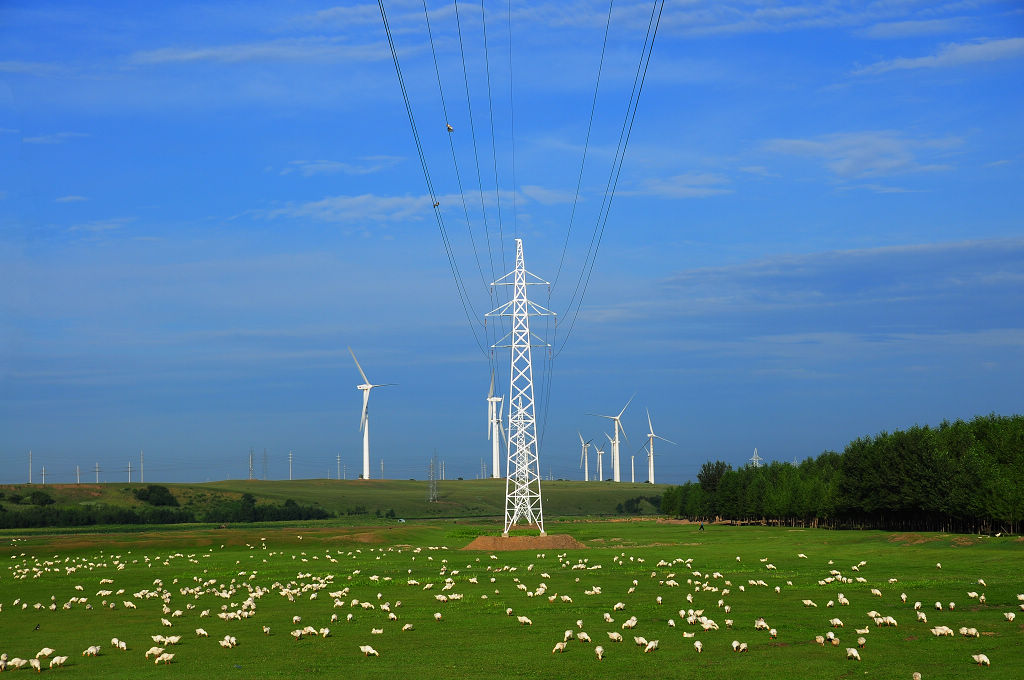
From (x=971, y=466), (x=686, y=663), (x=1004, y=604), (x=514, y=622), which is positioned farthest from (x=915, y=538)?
(x=686, y=663)

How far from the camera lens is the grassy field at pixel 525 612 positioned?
1020 inches

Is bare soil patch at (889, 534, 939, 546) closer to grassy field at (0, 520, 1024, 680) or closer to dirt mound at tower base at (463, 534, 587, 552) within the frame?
grassy field at (0, 520, 1024, 680)

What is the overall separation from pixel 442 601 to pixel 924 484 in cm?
8133

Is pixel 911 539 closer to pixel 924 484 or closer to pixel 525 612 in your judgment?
pixel 924 484

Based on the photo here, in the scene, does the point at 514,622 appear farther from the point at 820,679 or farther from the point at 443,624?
the point at 820,679

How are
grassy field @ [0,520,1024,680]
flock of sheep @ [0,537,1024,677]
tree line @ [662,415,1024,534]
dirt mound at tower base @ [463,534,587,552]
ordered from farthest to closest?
tree line @ [662,415,1024,534]
dirt mound at tower base @ [463,534,587,552]
flock of sheep @ [0,537,1024,677]
grassy field @ [0,520,1024,680]

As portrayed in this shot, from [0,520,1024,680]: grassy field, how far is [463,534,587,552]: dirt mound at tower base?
8.13m

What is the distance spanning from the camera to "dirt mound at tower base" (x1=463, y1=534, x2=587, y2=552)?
80.2 metres

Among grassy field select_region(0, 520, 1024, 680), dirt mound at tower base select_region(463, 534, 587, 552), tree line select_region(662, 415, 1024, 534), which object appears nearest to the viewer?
grassy field select_region(0, 520, 1024, 680)

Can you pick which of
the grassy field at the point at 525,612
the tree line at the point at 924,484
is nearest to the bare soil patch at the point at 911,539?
the grassy field at the point at 525,612

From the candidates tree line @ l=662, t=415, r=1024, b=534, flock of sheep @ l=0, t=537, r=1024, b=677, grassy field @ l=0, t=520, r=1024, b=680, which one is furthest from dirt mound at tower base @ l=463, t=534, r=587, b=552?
tree line @ l=662, t=415, r=1024, b=534

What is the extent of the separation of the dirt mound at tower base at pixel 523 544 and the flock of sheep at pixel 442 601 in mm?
11846

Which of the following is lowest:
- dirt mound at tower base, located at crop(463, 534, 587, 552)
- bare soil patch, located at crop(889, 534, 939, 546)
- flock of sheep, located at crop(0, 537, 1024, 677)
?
bare soil patch, located at crop(889, 534, 939, 546)

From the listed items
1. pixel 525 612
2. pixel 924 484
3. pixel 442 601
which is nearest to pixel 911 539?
pixel 924 484
